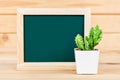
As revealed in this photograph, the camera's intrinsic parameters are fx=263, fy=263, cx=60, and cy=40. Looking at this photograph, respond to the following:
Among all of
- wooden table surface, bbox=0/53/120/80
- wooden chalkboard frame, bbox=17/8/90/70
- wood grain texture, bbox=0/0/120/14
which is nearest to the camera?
wooden table surface, bbox=0/53/120/80

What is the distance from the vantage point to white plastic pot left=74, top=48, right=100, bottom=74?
0.98 metres

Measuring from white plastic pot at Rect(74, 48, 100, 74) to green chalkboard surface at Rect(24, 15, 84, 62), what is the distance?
0.11 meters

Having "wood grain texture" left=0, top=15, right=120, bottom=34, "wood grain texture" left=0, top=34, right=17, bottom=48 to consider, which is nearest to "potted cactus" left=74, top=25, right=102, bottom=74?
"wood grain texture" left=0, top=15, right=120, bottom=34

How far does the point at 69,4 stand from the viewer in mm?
1197

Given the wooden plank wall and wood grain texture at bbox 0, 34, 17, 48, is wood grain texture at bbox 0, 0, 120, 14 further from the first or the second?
wood grain texture at bbox 0, 34, 17, 48

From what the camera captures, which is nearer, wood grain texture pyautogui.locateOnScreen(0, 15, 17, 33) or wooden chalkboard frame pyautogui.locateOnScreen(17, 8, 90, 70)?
wooden chalkboard frame pyautogui.locateOnScreen(17, 8, 90, 70)

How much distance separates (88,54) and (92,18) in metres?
0.28

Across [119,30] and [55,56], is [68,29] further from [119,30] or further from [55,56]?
[119,30]

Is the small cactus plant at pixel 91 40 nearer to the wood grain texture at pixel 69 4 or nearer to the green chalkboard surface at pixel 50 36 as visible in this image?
the green chalkboard surface at pixel 50 36

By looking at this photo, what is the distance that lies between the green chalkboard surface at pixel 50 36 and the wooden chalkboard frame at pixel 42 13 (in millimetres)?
14

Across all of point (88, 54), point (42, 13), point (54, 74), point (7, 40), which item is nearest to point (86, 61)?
point (88, 54)

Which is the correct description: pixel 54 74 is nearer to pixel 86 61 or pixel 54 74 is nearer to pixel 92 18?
pixel 86 61

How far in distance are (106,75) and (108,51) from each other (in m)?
0.26

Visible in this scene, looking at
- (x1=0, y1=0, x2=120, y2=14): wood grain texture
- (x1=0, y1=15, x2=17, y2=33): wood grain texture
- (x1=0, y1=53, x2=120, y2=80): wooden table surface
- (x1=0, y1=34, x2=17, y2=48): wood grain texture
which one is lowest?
(x1=0, y1=53, x2=120, y2=80): wooden table surface
